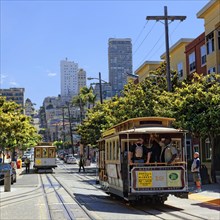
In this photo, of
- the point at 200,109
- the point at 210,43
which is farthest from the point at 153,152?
the point at 210,43

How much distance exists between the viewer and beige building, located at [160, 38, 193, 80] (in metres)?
48.3

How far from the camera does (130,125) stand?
1714 cm

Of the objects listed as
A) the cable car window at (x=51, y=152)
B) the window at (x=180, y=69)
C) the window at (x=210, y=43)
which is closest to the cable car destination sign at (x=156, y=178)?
the window at (x=210, y=43)

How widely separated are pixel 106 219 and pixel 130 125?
433 cm

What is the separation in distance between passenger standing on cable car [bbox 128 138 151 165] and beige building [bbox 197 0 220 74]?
2220 centimetres

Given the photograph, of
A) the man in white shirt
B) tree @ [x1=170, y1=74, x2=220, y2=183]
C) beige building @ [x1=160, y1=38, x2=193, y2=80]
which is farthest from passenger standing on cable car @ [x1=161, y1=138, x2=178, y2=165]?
beige building @ [x1=160, y1=38, x2=193, y2=80]

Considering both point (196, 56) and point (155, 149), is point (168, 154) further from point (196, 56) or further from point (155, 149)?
point (196, 56)

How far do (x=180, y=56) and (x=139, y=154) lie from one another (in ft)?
113

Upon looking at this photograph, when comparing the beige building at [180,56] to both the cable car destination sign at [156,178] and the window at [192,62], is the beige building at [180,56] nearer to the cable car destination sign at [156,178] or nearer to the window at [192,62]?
the window at [192,62]

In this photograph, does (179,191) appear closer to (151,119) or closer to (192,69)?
(151,119)

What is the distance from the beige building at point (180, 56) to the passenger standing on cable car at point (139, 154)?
1255 inches

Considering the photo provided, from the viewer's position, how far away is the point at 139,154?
16297 mm

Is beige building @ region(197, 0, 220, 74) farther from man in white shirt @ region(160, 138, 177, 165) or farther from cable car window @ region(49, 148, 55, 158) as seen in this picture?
man in white shirt @ region(160, 138, 177, 165)

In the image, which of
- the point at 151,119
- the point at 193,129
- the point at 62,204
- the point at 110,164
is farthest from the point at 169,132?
the point at 193,129
